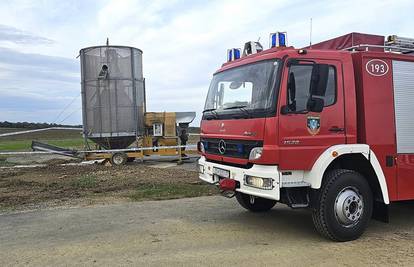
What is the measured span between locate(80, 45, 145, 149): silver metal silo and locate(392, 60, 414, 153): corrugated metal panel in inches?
525

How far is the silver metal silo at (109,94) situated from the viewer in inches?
742

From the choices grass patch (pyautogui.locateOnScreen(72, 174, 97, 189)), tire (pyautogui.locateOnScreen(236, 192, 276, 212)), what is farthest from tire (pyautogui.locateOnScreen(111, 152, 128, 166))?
tire (pyautogui.locateOnScreen(236, 192, 276, 212))

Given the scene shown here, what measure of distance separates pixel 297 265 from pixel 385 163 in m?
2.47

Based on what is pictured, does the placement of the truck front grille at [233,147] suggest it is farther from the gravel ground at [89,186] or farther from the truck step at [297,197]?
the gravel ground at [89,186]

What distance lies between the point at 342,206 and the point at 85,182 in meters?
8.35

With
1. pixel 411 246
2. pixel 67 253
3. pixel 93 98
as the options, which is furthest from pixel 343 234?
pixel 93 98

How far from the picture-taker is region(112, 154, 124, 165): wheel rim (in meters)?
18.9

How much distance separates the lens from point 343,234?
6.61 metres

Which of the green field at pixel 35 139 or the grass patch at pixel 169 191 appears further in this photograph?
the green field at pixel 35 139

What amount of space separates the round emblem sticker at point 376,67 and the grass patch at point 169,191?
5126mm

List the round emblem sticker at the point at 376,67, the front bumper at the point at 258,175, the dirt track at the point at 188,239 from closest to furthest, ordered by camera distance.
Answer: the dirt track at the point at 188,239 → the front bumper at the point at 258,175 → the round emblem sticker at the point at 376,67

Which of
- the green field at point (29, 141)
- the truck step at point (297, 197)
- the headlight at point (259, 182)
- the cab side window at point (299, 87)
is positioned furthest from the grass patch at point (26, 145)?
the cab side window at point (299, 87)

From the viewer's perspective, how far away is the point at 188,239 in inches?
267

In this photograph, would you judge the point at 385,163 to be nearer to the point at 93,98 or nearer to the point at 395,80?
the point at 395,80
